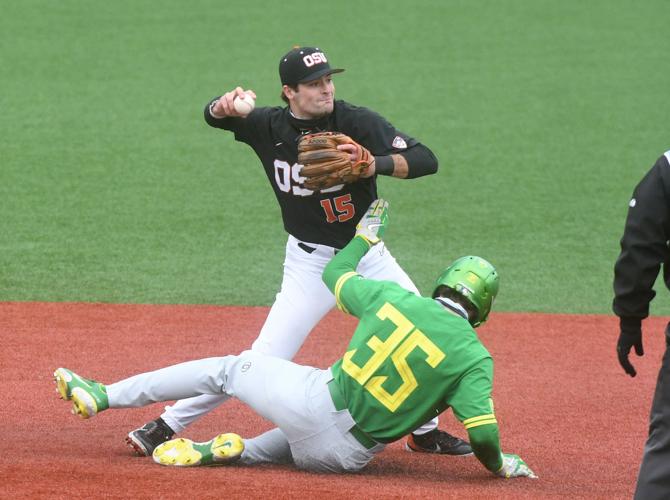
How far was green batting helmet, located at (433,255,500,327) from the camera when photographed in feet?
14.8

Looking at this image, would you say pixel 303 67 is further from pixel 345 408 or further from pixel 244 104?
pixel 345 408

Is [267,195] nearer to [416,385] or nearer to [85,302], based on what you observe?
[85,302]

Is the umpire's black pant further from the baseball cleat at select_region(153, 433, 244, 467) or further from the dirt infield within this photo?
the baseball cleat at select_region(153, 433, 244, 467)

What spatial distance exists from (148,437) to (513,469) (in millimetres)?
1617

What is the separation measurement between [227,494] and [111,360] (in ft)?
9.06

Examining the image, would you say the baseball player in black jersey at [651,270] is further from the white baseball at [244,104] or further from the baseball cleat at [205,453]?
the white baseball at [244,104]

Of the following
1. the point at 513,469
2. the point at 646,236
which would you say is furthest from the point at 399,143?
the point at 646,236

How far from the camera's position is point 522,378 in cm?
655

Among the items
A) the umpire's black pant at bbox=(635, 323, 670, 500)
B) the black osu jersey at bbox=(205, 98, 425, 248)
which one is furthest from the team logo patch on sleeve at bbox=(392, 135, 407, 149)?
the umpire's black pant at bbox=(635, 323, 670, 500)

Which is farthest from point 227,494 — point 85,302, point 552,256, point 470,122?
point 470,122

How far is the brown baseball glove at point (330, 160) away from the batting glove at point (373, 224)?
0.17 meters

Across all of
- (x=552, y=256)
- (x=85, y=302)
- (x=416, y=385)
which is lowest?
(x=552, y=256)

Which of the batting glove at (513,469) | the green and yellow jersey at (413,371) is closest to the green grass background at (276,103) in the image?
the batting glove at (513,469)

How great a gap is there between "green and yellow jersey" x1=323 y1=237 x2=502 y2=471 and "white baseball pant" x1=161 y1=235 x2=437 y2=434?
561 millimetres
